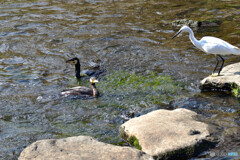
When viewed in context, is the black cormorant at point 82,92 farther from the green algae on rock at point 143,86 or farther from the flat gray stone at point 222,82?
the flat gray stone at point 222,82

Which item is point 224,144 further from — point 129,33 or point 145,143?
point 129,33

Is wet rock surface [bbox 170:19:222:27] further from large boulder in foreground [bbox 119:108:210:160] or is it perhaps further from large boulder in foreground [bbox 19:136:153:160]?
large boulder in foreground [bbox 19:136:153:160]

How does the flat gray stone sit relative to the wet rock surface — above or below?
below

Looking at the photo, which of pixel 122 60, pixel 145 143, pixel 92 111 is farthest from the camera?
pixel 122 60

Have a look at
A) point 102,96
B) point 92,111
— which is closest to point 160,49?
point 102,96

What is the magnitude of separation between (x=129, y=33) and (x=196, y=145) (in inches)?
333

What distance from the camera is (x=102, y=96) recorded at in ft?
28.8

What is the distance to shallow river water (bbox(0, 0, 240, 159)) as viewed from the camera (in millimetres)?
7050

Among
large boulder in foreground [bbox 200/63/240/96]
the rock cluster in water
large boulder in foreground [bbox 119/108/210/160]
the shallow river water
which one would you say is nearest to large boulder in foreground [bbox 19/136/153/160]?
the rock cluster in water

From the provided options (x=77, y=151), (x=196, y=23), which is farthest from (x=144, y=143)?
(x=196, y=23)

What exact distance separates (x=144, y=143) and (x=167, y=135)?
1.40 feet

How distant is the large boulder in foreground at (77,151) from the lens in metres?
5.15

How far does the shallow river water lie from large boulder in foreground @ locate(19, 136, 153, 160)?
0.76m

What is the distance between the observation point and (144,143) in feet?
18.8
